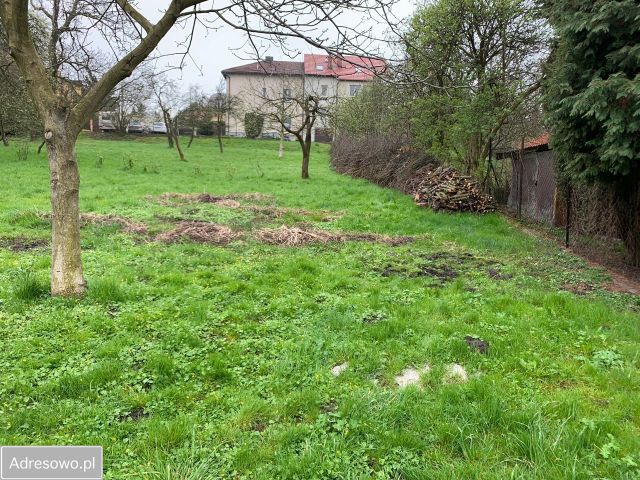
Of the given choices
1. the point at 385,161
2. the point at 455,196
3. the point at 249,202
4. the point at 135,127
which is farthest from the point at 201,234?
the point at 135,127

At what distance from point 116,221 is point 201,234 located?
2251mm

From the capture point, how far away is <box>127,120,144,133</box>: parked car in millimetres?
43500

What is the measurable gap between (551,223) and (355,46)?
892cm

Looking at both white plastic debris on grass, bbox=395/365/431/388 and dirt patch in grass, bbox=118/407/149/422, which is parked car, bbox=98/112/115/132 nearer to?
dirt patch in grass, bbox=118/407/149/422

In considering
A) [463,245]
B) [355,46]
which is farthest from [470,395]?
[463,245]

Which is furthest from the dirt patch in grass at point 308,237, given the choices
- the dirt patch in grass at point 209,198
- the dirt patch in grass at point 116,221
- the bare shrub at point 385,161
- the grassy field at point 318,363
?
the bare shrub at point 385,161

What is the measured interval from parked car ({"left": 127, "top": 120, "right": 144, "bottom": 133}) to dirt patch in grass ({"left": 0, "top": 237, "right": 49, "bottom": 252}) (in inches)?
1563

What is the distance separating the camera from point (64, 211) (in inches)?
181

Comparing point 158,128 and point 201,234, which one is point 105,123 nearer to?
point 158,128

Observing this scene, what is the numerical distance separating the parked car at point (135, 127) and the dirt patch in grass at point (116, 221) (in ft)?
124

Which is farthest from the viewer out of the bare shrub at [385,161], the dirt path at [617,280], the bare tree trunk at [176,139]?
the bare tree trunk at [176,139]

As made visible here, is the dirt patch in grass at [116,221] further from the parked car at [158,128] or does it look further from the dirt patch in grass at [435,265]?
the parked car at [158,128]

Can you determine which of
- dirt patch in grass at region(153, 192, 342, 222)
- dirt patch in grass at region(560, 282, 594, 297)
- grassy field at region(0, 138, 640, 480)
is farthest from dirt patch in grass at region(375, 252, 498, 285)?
dirt patch in grass at region(153, 192, 342, 222)

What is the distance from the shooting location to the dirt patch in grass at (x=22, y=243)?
7.01m
